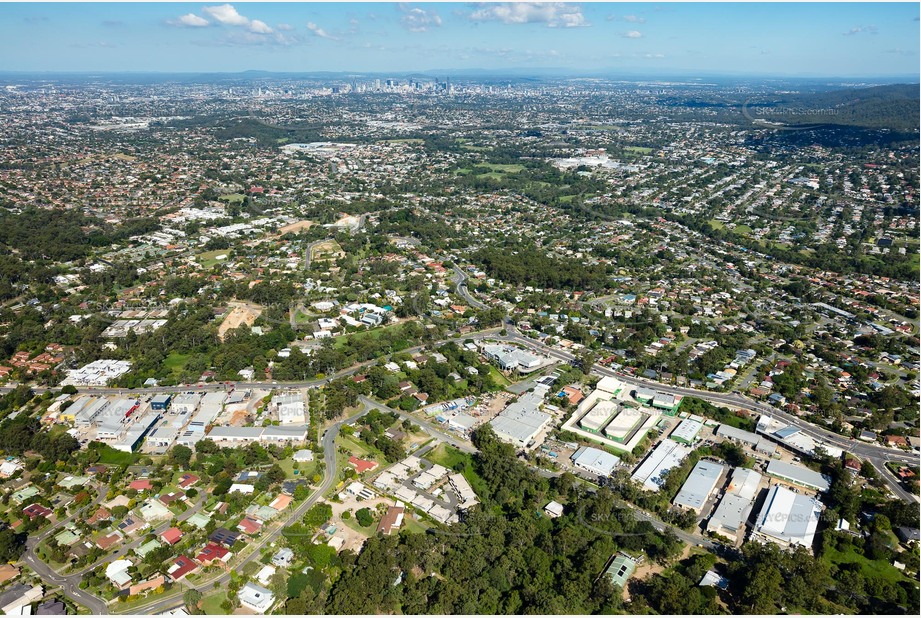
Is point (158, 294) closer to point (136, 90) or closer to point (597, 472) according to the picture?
point (597, 472)

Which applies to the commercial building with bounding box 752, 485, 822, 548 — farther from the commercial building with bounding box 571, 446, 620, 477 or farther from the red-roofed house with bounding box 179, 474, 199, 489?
the red-roofed house with bounding box 179, 474, 199, 489

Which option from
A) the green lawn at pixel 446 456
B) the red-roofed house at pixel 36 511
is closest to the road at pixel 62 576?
the red-roofed house at pixel 36 511

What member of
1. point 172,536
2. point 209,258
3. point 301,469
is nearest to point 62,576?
point 172,536

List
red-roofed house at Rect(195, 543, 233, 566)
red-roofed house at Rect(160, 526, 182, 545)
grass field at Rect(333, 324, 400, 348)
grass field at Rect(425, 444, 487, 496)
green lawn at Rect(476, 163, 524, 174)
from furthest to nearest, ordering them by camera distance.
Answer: green lawn at Rect(476, 163, 524, 174) → grass field at Rect(333, 324, 400, 348) → grass field at Rect(425, 444, 487, 496) → red-roofed house at Rect(160, 526, 182, 545) → red-roofed house at Rect(195, 543, 233, 566)

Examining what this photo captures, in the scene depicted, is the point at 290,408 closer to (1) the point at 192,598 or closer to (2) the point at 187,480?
(2) the point at 187,480

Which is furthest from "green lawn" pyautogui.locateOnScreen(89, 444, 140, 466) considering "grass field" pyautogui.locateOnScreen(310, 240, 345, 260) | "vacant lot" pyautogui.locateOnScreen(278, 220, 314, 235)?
"vacant lot" pyautogui.locateOnScreen(278, 220, 314, 235)

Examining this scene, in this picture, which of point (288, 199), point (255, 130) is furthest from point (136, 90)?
point (288, 199)
